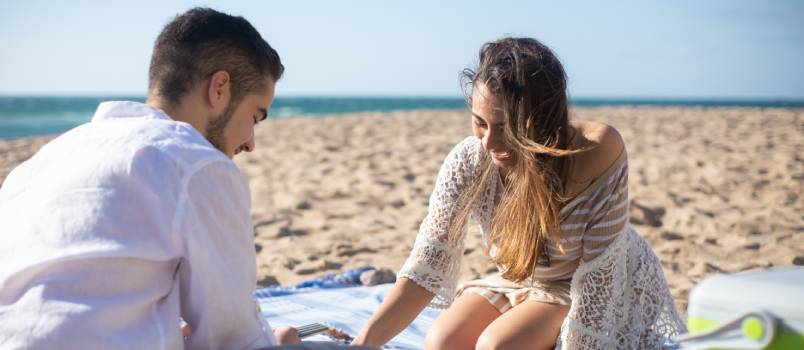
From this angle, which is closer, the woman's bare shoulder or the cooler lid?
the cooler lid

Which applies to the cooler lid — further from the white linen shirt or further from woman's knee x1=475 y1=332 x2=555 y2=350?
woman's knee x1=475 y1=332 x2=555 y2=350

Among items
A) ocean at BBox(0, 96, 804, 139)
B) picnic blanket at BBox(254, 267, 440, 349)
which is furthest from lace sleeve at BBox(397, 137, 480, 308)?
ocean at BBox(0, 96, 804, 139)

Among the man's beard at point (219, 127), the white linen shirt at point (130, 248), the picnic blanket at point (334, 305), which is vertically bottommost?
the picnic blanket at point (334, 305)

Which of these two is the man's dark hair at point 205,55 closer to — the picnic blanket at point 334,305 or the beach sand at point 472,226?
the picnic blanket at point 334,305

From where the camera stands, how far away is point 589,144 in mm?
2166

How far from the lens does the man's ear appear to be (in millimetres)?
1535

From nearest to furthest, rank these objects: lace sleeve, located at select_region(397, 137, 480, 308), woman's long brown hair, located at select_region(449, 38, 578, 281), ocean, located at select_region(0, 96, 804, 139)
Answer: woman's long brown hair, located at select_region(449, 38, 578, 281) → lace sleeve, located at select_region(397, 137, 480, 308) → ocean, located at select_region(0, 96, 804, 139)

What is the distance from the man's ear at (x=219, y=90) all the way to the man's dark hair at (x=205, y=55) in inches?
0.8

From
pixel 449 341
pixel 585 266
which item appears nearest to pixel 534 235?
pixel 585 266

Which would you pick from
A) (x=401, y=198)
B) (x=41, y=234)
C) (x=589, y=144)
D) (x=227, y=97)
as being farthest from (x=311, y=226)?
(x=41, y=234)

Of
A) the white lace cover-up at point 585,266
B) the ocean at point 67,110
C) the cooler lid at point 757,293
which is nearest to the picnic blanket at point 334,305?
the white lace cover-up at point 585,266

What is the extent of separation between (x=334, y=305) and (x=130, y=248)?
6.70 ft

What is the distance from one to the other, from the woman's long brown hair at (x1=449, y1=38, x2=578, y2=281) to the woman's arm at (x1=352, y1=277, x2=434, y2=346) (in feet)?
0.99

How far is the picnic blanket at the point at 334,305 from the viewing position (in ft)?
9.47
